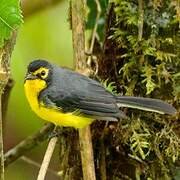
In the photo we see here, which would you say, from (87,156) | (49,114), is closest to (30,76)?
(49,114)

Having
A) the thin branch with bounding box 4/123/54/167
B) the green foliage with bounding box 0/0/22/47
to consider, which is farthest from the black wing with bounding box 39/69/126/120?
the green foliage with bounding box 0/0/22/47

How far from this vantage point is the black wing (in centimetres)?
239

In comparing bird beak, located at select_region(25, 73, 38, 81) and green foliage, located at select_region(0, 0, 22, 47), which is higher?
green foliage, located at select_region(0, 0, 22, 47)

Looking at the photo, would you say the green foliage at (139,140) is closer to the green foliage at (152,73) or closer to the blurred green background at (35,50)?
the green foliage at (152,73)

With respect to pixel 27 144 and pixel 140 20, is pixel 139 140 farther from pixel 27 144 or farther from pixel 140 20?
pixel 27 144

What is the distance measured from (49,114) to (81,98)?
164mm

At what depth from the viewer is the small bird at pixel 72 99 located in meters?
2.30

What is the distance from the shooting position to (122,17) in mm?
2461

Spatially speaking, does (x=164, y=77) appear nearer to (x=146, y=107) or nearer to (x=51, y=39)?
(x=146, y=107)

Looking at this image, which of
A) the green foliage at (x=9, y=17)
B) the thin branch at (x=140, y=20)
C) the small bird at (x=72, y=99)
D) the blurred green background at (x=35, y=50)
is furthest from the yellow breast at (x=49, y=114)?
the blurred green background at (x=35, y=50)

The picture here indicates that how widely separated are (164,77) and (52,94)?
0.53 metres

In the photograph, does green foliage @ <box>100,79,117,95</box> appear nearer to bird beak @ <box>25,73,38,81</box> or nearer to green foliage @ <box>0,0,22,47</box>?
bird beak @ <box>25,73,38,81</box>

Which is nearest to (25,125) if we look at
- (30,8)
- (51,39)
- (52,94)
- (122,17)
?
(51,39)

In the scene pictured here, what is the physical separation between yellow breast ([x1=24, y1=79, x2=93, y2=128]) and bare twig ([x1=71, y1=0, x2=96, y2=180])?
0.05 meters
